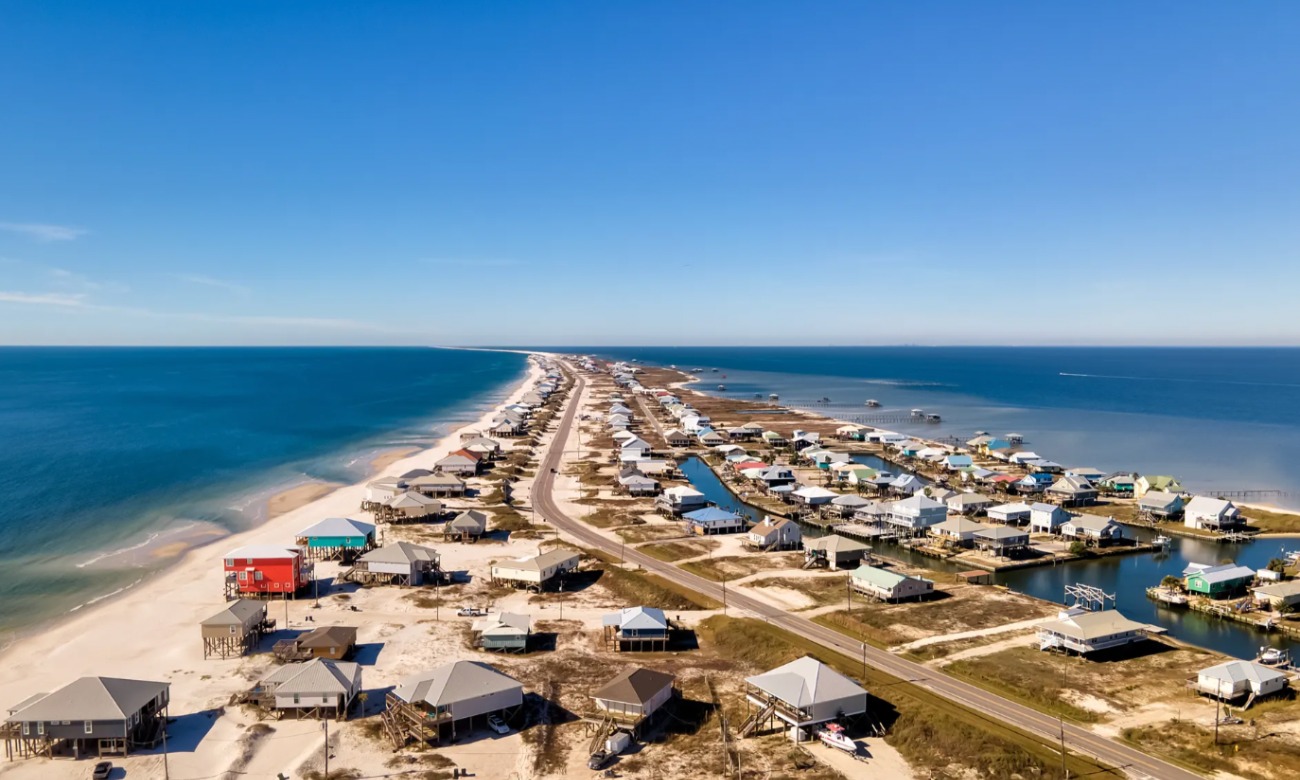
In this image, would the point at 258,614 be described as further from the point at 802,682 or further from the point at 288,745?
the point at 802,682

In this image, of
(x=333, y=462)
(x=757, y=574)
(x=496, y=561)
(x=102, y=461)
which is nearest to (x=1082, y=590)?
(x=757, y=574)

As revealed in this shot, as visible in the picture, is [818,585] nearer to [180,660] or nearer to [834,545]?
[834,545]

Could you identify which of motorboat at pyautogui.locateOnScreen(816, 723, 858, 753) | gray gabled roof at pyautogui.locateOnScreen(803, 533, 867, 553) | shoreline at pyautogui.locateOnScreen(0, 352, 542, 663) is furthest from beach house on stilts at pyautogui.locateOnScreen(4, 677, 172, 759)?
gray gabled roof at pyautogui.locateOnScreen(803, 533, 867, 553)

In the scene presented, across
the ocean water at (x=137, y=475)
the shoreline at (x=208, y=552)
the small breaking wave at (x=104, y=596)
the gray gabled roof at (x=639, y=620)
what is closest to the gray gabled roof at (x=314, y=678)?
the shoreline at (x=208, y=552)

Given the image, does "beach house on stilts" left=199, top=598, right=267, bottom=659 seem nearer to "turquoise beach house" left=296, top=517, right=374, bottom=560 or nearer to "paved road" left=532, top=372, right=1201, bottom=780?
"turquoise beach house" left=296, top=517, right=374, bottom=560

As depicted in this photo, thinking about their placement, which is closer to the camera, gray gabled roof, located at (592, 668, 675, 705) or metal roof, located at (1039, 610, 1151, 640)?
gray gabled roof, located at (592, 668, 675, 705)
